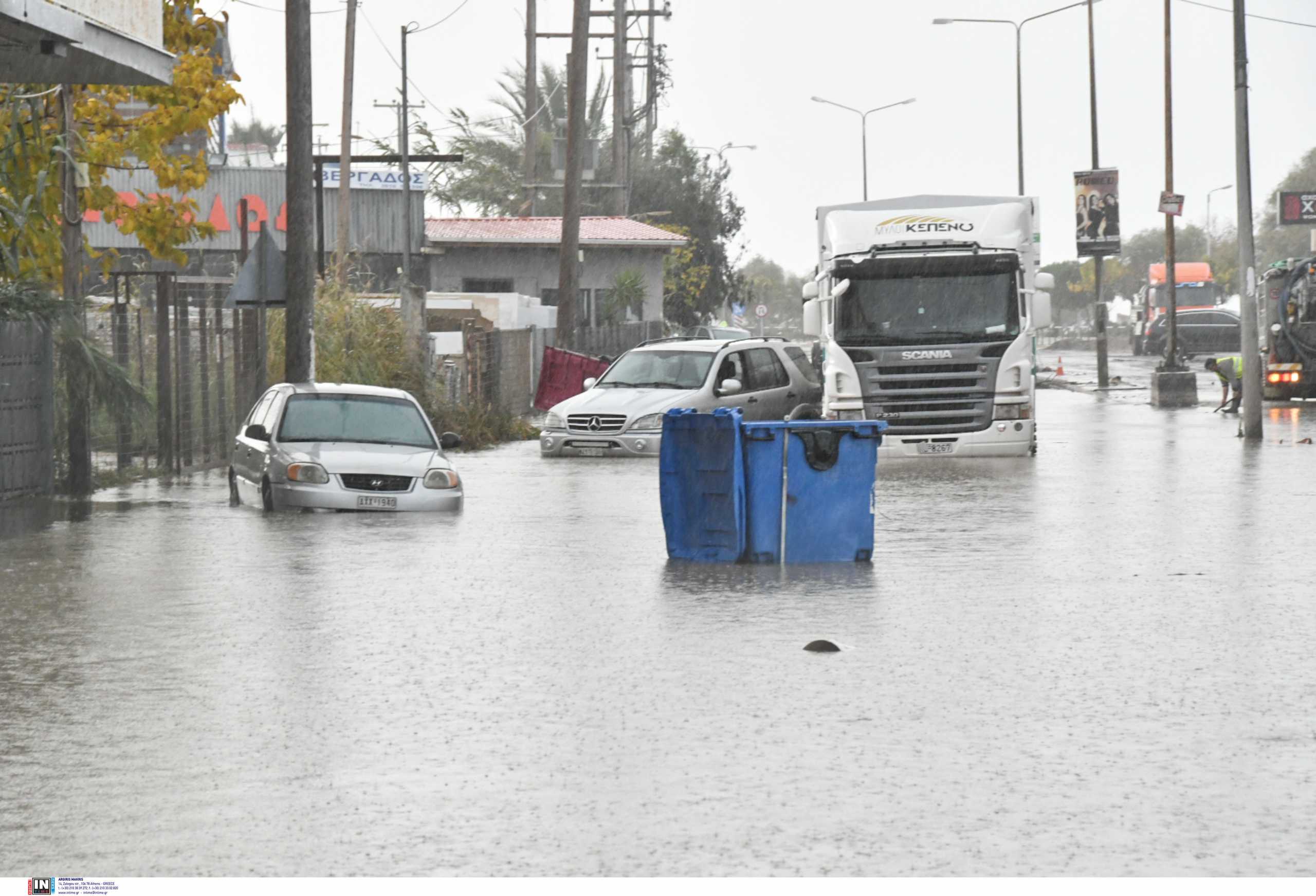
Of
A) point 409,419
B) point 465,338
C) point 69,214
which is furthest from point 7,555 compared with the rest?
point 465,338

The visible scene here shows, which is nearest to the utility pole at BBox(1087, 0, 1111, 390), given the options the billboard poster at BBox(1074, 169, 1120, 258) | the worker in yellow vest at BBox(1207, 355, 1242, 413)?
the billboard poster at BBox(1074, 169, 1120, 258)

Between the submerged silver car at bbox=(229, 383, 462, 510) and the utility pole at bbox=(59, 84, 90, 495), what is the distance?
1701 mm

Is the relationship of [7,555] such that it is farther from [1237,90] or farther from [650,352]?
[1237,90]

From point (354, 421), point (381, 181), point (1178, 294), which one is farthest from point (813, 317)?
point (1178, 294)

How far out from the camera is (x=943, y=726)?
8352 millimetres

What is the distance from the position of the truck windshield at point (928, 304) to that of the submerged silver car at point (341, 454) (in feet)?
24.3

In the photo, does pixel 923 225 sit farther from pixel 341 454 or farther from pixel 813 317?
pixel 341 454

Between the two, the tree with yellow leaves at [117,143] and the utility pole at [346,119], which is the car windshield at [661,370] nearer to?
the tree with yellow leaves at [117,143]

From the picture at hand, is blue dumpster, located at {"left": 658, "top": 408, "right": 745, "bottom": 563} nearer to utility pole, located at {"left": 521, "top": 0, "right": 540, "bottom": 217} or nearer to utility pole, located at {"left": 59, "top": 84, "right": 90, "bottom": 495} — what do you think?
utility pole, located at {"left": 59, "top": 84, "right": 90, "bottom": 495}

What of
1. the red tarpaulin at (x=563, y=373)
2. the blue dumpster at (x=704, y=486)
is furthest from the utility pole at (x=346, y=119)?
the blue dumpster at (x=704, y=486)

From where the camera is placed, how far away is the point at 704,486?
14891mm

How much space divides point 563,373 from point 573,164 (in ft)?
14.5

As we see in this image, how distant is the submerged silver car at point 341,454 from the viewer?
18375 millimetres

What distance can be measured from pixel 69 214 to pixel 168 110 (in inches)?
113
